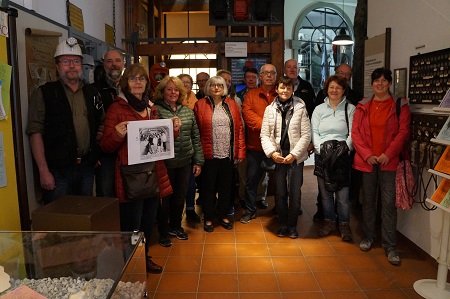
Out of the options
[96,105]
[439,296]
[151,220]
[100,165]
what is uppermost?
[96,105]

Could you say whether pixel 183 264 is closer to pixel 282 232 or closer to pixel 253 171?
pixel 282 232

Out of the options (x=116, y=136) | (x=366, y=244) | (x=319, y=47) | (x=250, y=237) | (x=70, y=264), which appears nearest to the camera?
(x=70, y=264)

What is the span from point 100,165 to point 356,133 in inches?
84.1

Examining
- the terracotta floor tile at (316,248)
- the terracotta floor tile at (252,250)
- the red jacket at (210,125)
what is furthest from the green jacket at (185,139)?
the terracotta floor tile at (316,248)

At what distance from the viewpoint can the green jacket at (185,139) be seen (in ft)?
10.7

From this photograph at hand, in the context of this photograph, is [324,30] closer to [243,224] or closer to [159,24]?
[159,24]

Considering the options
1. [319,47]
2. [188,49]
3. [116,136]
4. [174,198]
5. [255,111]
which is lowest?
[174,198]

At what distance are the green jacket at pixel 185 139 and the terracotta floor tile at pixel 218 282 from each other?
993mm

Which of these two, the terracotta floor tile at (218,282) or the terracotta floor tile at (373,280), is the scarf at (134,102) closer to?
the terracotta floor tile at (218,282)

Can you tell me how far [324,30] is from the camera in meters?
8.34

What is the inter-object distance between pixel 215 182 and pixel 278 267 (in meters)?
1.12

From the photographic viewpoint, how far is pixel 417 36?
10.5ft

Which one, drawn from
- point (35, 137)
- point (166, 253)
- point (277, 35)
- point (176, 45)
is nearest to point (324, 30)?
point (277, 35)

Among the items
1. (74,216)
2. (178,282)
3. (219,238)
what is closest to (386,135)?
(219,238)
